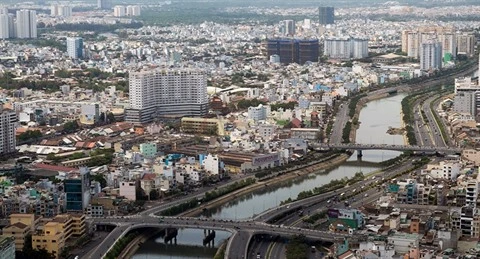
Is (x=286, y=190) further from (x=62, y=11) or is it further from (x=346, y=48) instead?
(x=62, y=11)

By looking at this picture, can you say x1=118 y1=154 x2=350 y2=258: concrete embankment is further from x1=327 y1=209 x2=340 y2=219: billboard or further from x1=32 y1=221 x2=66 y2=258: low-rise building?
x1=327 y1=209 x2=340 y2=219: billboard

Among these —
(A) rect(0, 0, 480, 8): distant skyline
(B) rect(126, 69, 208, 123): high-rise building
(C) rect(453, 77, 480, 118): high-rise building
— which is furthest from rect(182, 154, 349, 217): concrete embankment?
(A) rect(0, 0, 480, 8): distant skyline

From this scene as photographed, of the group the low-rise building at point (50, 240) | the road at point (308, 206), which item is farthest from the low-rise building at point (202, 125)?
the low-rise building at point (50, 240)

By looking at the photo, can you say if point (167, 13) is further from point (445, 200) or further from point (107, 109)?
point (445, 200)

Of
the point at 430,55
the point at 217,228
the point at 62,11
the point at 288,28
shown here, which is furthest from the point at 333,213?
the point at 62,11

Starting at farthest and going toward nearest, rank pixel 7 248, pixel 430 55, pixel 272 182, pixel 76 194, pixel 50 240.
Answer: pixel 430 55 < pixel 272 182 < pixel 76 194 < pixel 50 240 < pixel 7 248

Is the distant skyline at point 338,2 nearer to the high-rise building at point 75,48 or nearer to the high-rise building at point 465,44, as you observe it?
the high-rise building at point 75,48
